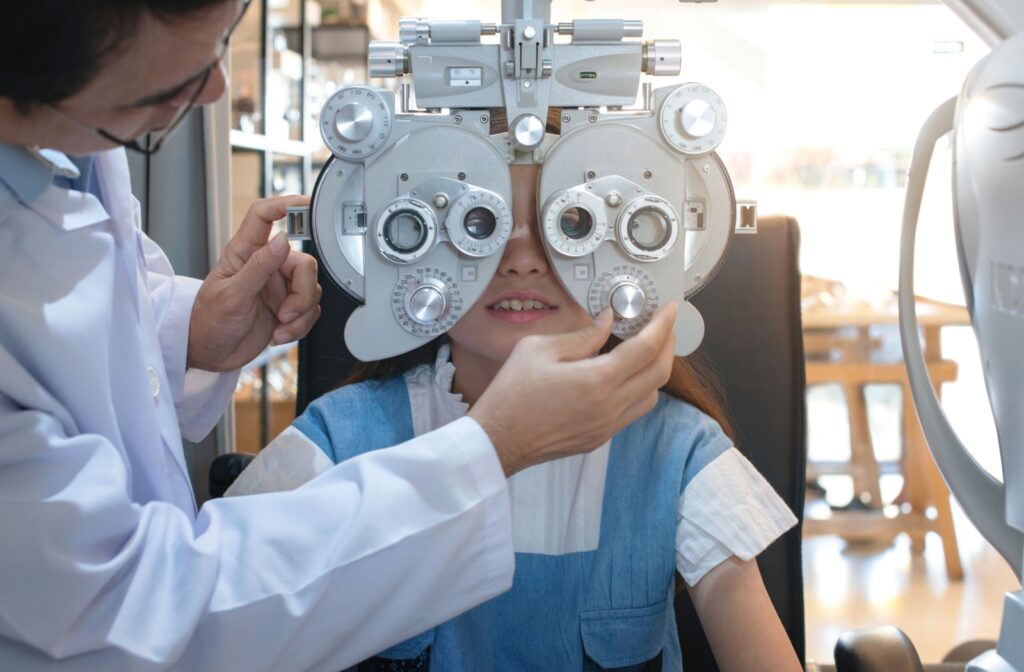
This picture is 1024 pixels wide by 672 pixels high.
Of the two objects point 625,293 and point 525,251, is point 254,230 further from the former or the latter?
point 625,293

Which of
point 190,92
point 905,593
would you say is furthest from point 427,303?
point 905,593

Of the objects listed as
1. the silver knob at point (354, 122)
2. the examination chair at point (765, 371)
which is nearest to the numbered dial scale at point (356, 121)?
the silver knob at point (354, 122)

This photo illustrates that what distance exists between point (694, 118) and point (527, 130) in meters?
0.14

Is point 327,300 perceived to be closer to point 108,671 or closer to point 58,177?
point 58,177

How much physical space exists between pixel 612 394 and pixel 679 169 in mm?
194

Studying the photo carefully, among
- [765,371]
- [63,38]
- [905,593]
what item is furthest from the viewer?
[905,593]

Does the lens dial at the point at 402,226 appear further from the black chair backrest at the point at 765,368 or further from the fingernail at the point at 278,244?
the black chair backrest at the point at 765,368

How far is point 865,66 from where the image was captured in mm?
2771

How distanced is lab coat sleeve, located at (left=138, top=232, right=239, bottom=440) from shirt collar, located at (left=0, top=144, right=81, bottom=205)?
0.89 feet

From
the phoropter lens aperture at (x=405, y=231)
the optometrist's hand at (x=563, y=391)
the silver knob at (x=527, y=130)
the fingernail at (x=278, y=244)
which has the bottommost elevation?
the optometrist's hand at (x=563, y=391)

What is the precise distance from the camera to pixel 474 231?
827 millimetres

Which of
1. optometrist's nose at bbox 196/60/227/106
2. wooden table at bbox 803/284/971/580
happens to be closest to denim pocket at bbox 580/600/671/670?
optometrist's nose at bbox 196/60/227/106

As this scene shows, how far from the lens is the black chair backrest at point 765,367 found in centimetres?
126

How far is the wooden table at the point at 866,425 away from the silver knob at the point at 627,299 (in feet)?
8.33
